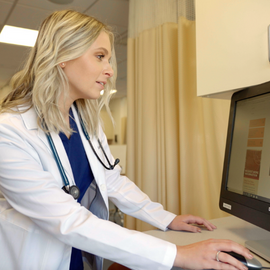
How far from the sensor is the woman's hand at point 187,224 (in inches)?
37.5

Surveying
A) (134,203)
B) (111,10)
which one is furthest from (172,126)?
(111,10)

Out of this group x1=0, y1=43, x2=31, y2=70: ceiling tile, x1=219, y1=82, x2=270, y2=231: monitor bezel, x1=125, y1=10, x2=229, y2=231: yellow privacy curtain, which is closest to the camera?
x1=219, y1=82, x2=270, y2=231: monitor bezel

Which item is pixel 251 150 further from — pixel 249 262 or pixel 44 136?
pixel 44 136

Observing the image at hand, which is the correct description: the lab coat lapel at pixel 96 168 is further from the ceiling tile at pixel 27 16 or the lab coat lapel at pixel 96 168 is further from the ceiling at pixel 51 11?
the ceiling tile at pixel 27 16

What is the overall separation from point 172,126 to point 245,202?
943 millimetres

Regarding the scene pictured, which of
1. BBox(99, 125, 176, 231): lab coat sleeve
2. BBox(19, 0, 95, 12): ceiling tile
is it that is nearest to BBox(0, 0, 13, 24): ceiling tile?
BBox(19, 0, 95, 12): ceiling tile

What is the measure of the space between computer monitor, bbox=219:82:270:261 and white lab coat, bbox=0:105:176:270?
259mm

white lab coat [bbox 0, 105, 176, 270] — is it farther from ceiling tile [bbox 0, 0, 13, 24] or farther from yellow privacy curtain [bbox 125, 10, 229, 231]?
ceiling tile [bbox 0, 0, 13, 24]

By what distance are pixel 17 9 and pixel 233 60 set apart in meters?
2.47

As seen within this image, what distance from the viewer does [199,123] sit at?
1580 mm

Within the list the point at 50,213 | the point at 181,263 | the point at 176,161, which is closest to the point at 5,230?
the point at 50,213

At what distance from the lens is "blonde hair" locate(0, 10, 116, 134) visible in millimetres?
967

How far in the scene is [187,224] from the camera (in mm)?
976

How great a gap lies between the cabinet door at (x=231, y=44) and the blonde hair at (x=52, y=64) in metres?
0.44
